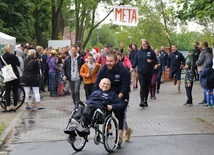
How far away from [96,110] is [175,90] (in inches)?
523

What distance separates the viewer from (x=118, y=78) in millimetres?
9562

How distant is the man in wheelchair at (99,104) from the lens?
873 cm

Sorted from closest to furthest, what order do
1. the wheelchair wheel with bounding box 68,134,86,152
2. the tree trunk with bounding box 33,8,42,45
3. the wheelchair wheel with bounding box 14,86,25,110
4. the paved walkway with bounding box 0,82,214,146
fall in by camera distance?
the wheelchair wheel with bounding box 68,134,86,152 < the paved walkway with bounding box 0,82,214,146 < the wheelchair wheel with bounding box 14,86,25,110 < the tree trunk with bounding box 33,8,42,45

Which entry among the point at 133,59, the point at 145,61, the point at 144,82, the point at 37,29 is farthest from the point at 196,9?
the point at 37,29

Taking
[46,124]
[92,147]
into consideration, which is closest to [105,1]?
[46,124]

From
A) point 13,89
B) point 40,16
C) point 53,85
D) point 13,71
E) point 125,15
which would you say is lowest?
point 53,85

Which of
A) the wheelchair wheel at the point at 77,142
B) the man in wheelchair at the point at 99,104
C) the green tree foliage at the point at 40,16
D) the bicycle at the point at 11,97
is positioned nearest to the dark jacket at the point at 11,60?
the bicycle at the point at 11,97

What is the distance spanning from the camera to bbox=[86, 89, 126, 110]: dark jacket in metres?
9.07

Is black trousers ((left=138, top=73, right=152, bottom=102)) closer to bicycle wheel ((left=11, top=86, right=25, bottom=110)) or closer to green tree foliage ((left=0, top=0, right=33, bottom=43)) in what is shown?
bicycle wheel ((left=11, top=86, right=25, bottom=110))

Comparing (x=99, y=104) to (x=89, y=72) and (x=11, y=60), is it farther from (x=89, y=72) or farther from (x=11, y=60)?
(x=11, y=60)

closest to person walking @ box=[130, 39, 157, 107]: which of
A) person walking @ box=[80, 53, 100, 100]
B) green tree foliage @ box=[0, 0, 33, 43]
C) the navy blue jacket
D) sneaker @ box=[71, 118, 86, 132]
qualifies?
person walking @ box=[80, 53, 100, 100]

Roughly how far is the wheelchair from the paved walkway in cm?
160

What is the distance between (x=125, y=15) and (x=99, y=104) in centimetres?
1213

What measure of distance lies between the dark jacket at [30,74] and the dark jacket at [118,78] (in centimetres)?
597
